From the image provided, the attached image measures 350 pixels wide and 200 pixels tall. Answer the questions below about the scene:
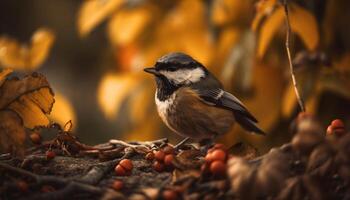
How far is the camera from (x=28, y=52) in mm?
2643

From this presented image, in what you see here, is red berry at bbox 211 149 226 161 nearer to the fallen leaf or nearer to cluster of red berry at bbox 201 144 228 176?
cluster of red berry at bbox 201 144 228 176

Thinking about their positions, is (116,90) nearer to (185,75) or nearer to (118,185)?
(185,75)

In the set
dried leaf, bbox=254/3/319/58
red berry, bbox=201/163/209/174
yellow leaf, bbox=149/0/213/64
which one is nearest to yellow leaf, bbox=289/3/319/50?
dried leaf, bbox=254/3/319/58

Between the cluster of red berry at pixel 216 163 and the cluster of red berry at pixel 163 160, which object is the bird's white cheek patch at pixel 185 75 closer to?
the cluster of red berry at pixel 163 160

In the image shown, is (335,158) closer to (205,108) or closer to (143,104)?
(205,108)

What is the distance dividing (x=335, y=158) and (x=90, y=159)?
0.66 meters

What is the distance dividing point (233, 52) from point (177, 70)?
1.16 feet

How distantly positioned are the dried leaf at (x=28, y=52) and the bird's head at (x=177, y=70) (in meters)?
0.40

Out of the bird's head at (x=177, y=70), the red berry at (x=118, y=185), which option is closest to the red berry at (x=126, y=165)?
the red berry at (x=118, y=185)

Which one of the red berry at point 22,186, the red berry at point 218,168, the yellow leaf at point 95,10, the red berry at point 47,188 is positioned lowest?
the red berry at point 218,168

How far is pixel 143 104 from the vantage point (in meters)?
2.94

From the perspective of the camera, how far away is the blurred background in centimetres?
254

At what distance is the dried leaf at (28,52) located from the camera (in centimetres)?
256

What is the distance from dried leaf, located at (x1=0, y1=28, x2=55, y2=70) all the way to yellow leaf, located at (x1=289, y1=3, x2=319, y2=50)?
0.80 m
